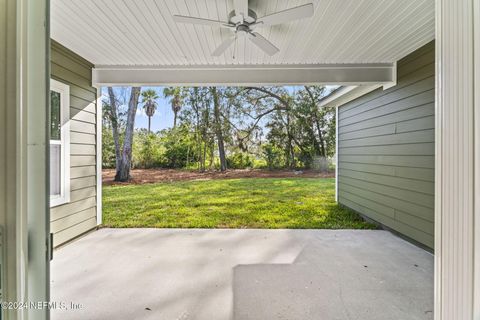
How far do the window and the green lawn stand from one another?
137 centimetres

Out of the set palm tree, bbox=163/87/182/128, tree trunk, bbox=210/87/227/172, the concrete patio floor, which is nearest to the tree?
palm tree, bbox=163/87/182/128

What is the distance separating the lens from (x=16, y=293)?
0.61 meters

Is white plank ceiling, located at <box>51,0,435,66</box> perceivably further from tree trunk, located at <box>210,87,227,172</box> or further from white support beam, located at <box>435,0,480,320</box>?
tree trunk, located at <box>210,87,227,172</box>

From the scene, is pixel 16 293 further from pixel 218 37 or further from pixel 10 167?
pixel 218 37

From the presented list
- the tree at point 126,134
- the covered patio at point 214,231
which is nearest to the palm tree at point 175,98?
the tree at point 126,134

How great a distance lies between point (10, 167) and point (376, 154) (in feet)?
15.3

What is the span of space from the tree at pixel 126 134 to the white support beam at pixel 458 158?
756 centimetres

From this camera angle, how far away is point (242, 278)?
2.39 m

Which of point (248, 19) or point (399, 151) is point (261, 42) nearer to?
point (248, 19)

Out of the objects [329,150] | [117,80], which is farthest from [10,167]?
[329,150]

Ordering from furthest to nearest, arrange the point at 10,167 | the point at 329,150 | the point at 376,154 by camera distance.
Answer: the point at 329,150, the point at 376,154, the point at 10,167

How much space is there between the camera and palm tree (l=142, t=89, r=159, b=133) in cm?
741

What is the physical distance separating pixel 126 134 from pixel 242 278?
20.7ft

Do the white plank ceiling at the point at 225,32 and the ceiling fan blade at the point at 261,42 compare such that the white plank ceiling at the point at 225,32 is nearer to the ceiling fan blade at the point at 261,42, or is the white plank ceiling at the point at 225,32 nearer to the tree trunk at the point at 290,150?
the ceiling fan blade at the point at 261,42
